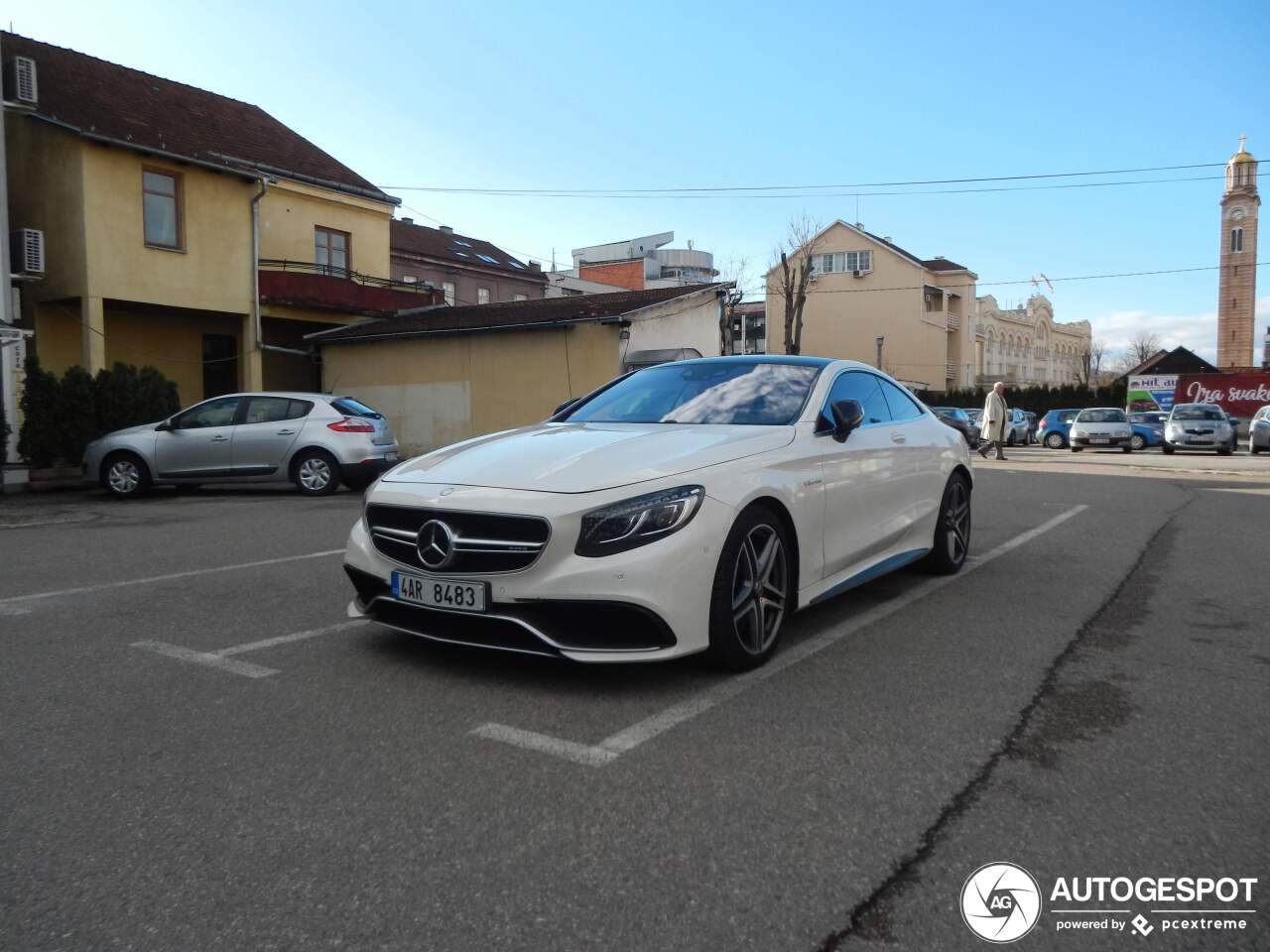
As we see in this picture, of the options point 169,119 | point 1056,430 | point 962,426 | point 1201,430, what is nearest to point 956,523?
point 962,426

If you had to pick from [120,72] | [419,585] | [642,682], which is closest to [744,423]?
[642,682]

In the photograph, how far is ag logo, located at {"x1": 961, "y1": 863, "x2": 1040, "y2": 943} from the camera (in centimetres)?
229

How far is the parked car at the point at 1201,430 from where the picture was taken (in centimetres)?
2700

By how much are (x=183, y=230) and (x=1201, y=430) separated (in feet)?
86.8

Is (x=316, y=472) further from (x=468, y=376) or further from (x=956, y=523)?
(x=956, y=523)

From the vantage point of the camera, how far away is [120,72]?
2272 centimetres

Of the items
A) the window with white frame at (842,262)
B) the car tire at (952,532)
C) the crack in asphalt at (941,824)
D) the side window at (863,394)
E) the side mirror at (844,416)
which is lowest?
the crack in asphalt at (941,824)

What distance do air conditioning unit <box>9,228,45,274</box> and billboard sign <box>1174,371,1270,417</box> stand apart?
40230mm

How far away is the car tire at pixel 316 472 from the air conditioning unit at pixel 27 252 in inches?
340

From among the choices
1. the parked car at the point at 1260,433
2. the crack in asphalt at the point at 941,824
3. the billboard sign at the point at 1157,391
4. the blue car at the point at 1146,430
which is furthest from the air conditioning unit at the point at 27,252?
the billboard sign at the point at 1157,391

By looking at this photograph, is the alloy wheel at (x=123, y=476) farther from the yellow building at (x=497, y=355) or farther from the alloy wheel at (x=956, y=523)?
the alloy wheel at (x=956, y=523)

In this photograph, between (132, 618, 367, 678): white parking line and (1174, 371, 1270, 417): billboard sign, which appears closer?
(132, 618, 367, 678): white parking line

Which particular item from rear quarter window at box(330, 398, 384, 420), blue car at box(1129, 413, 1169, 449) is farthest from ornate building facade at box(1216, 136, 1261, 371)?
rear quarter window at box(330, 398, 384, 420)

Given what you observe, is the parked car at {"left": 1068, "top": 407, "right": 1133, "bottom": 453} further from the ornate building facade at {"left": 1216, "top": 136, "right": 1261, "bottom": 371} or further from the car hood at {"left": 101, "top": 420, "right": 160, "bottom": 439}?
the ornate building facade at {"left": 1216, "top": 136, "right": 1261, "bottom": 371}
